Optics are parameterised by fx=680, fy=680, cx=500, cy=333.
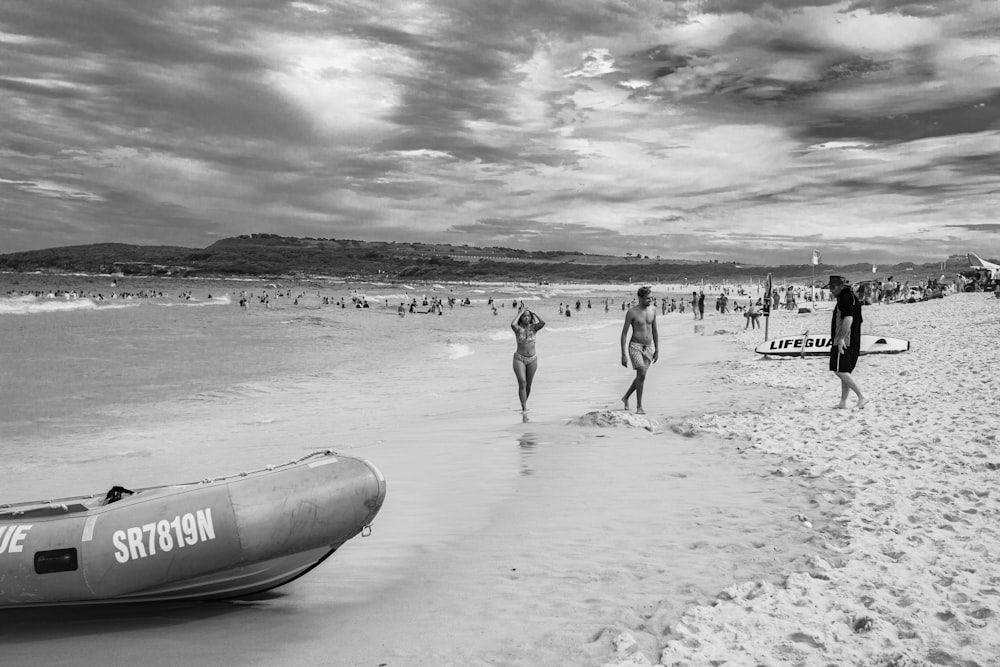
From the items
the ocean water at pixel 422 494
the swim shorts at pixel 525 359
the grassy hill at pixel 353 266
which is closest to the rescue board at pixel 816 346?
the ocean water at pixel 422 494

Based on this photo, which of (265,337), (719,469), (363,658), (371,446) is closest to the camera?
(363,658)

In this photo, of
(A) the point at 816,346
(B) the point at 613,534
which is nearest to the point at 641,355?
(B) the point at 613,534

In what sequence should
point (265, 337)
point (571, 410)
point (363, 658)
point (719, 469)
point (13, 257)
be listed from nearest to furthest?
point (363, 658) → point (719, 469) → point (571, 410) → point (265, 337) → point (13, 257)

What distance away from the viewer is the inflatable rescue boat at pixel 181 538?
371cm

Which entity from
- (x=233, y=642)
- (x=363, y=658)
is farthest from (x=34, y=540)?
(x=363, y=658)

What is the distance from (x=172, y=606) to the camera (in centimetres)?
401

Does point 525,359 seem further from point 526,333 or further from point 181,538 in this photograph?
point 181,538

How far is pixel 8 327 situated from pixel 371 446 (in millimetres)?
26250

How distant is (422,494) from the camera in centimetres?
615

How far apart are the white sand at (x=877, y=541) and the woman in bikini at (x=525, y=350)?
8.10 feet

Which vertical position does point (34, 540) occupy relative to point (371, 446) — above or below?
above

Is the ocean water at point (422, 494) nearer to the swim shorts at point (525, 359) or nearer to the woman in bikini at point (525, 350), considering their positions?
the woman in bikini at point (525, 350)

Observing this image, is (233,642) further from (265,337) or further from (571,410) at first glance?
(265,337)

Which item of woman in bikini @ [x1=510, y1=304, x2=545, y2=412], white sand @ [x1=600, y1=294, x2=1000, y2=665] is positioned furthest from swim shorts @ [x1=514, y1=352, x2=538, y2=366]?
white sand @ [x1=600, y1=294, x2=1000, y2=665]
